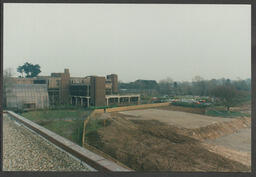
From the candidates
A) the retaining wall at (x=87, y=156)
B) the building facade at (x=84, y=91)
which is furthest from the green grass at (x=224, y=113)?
the retaining wall at (x=87, y=156)

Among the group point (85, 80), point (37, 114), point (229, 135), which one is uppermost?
point (85, 80)

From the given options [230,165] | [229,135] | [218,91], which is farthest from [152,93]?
[230,165]

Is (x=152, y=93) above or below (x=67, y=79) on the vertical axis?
below

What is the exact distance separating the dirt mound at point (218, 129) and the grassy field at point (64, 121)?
22.6 ft

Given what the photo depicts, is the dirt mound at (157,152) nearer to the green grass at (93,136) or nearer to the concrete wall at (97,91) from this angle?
the green grass at (93,136)

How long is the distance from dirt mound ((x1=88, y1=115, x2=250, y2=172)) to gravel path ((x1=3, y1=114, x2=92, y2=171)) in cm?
271

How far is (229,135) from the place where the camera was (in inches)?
456

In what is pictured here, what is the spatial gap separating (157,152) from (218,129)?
7.37 meters

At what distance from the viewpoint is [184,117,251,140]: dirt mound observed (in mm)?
11063

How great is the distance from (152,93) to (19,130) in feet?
49.0

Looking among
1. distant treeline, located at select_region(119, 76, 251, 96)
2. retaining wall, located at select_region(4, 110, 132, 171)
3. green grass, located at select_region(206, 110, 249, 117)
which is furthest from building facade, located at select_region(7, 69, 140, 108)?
green grass, located at select_region(206, 110, 249, 117)

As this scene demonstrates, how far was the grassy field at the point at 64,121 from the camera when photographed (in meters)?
7.87

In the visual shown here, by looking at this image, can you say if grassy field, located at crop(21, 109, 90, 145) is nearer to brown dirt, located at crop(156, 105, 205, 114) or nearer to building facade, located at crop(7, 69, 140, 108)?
building facade, located at crop(7, 69, 140, 108)

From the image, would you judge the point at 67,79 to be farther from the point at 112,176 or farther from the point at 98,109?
the point at 112,176
